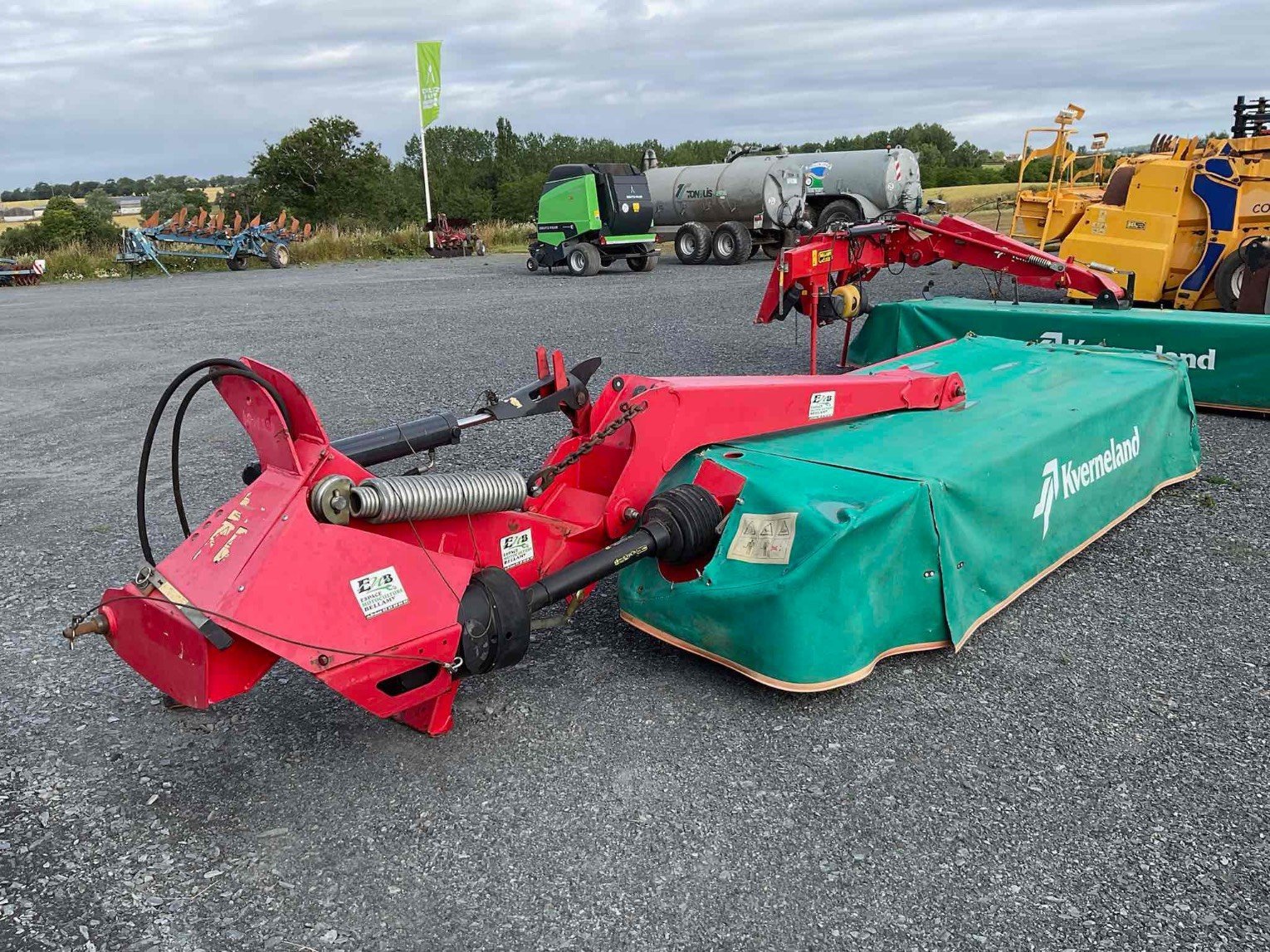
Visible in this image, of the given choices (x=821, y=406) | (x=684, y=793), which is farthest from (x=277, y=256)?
(x=684, y=793)

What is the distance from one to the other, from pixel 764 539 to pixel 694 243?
18.4m

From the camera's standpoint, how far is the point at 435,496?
114 inches

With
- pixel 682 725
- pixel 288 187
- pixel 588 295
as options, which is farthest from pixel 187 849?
pixel 288 187

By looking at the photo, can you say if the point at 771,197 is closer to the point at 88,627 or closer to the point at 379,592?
the point at 379,592

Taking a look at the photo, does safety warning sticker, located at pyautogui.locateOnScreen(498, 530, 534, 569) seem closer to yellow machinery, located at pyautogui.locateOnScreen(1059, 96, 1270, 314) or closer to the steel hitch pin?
the steel hitch pin

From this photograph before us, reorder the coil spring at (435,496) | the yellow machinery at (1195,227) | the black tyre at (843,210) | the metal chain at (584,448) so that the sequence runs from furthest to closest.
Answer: the black tyre at (843,210) < the yellow machinery at (1195,227) < the metal chain at (584,448) < the coil spring at (435,496)

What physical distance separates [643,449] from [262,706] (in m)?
1.50

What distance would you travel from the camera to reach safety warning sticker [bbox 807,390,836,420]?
13.3 ft

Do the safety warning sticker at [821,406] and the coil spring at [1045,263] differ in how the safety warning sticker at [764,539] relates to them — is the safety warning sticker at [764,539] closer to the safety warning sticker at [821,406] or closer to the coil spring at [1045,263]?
the safety warning sticker at [821,406]

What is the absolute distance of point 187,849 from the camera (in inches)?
103

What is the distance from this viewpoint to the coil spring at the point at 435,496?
275 centimetres

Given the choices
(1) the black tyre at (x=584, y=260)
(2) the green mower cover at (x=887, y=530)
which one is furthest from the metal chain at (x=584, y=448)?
(1) the black tyre at (x=584, y=260)

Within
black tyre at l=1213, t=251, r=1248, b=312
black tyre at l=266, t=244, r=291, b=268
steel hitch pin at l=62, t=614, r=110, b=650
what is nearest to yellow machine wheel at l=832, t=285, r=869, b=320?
black tyre at l=1213, t=251, r=1248, b=312

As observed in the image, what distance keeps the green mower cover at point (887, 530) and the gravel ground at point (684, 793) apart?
0.16 m
